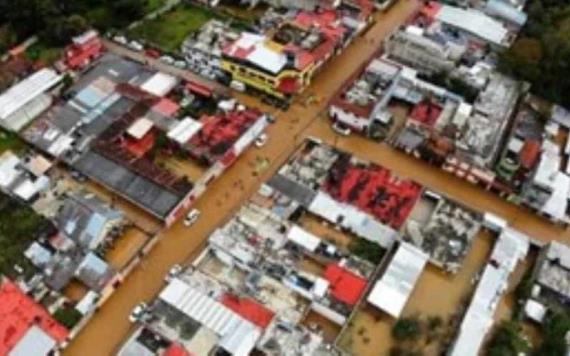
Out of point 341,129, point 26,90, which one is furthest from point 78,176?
point 341,129

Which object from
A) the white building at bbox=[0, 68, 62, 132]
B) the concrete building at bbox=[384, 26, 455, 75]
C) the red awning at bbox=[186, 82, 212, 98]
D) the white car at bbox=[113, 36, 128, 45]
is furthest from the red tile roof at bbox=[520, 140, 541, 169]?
the white building at bbox=[0, 68, 62, 132]

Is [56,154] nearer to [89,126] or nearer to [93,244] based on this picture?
[89,126]

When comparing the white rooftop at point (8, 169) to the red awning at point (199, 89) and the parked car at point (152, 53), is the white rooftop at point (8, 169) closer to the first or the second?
the red awning at point (199, 89)

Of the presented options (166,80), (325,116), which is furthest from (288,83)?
(166,80)

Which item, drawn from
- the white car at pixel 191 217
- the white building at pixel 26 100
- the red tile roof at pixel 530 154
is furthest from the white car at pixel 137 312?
the red tile roof at pixel 530 154

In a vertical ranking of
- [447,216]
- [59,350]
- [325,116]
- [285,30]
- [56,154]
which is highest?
[285,30]

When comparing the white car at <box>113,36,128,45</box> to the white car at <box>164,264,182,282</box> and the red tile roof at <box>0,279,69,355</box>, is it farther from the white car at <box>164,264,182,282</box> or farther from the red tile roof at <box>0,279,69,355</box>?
the red tile roof at <box>0,279,69,355</box>
